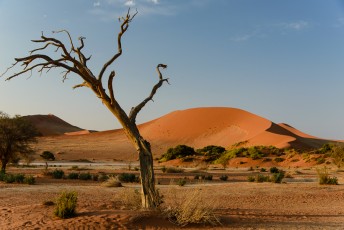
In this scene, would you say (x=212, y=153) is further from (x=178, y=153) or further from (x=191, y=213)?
(x=191, y=213)

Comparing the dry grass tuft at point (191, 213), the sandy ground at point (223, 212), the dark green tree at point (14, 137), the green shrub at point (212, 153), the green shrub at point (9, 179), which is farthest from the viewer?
the green shrub at point (212, 153)

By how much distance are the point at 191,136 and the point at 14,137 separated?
7523 centimetres

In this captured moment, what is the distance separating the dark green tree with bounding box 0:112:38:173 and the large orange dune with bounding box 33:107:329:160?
42.0m

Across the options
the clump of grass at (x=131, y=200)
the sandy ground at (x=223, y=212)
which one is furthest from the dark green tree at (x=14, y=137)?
the clump of grass at (x=131, y=200)

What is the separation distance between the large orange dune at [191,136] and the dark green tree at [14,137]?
4205 cm

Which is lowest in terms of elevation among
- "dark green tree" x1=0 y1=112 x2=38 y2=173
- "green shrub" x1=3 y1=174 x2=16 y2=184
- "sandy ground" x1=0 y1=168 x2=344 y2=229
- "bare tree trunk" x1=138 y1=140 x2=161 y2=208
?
"sandy ground" x1=0 y1=168 x2=344 y2=229

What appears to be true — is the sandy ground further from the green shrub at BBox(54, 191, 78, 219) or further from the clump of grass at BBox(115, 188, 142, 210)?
the clump of grass at BBox(115, 188, 142, 210)

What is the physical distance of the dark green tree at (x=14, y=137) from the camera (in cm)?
3450

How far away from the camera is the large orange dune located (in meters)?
84.9

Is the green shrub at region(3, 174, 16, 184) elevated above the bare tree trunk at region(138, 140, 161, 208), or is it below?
below

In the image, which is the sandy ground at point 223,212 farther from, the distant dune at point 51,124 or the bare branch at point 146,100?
the distant dune at point 51,124

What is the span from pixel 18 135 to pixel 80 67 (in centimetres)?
2407

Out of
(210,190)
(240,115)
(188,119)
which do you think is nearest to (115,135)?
(188,119)

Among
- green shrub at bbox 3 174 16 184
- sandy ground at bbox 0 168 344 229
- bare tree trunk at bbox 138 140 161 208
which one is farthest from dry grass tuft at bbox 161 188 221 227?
green shrub at bbox 3 174 16 184
